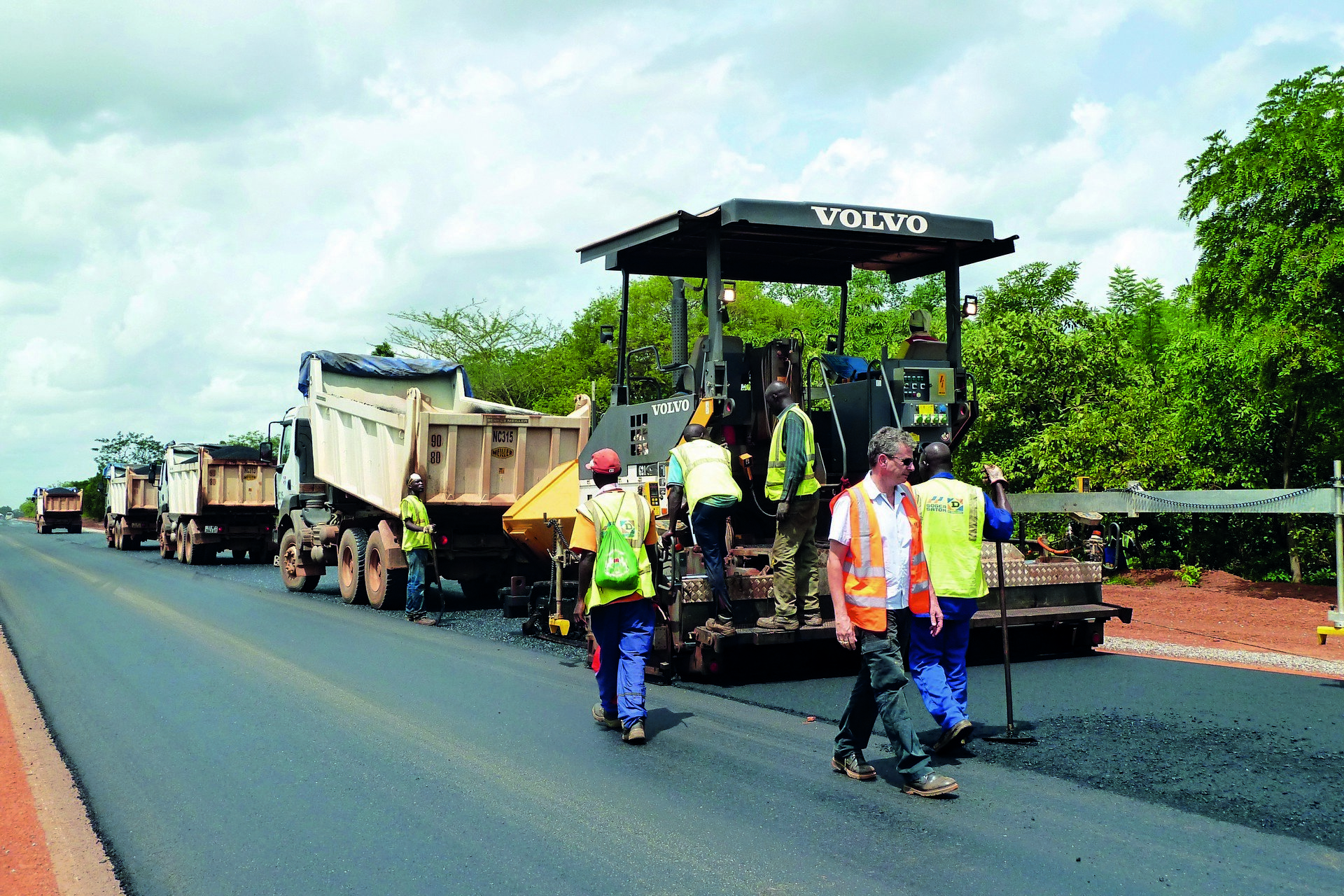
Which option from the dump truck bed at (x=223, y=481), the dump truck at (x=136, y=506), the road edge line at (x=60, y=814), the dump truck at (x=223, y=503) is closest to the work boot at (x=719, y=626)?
the road edge line at (x=60, y=814)

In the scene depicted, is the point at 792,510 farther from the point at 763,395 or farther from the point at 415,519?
the point at 415,519

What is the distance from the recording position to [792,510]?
779 centimetres

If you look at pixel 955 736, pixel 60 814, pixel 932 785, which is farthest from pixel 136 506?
pixel 932 785

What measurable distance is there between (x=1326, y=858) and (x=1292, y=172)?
10147mm

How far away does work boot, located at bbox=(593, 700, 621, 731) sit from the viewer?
675 centimetres

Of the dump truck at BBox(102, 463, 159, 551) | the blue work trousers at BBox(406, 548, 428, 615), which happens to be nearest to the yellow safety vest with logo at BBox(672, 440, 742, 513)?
the blue work trousers at BBox(406, 548, 428, 615)

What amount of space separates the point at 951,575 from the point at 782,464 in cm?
204

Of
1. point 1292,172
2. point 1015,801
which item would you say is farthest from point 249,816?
point 1292,172

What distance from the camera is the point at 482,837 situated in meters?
4.68

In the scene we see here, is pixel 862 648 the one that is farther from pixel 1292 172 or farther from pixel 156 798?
pixel 1292 172

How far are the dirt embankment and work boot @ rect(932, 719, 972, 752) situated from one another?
513cm

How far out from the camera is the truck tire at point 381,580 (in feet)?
46.5

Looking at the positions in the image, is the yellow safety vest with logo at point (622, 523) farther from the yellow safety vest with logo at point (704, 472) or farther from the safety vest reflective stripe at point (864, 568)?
the safety vest reflective stripe at point (864, 568)

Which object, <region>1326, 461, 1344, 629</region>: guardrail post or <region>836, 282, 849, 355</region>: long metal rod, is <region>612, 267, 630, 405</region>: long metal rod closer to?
<region>836, 282, 849, 355</region>: long metal rod
